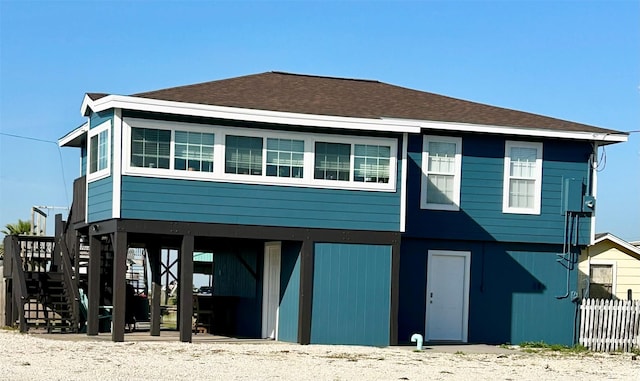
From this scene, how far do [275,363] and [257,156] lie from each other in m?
5.56

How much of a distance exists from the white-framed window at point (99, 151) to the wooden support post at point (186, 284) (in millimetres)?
2177

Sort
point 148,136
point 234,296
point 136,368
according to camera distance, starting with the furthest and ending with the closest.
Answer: point 234,296 → point 148,136 → point 136,368

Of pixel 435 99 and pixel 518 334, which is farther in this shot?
pixel 435 99

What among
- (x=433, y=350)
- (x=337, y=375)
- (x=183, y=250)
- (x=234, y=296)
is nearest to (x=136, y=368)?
(x=337, y=375)

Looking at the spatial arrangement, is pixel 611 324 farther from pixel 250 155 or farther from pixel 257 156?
pixel 250 155

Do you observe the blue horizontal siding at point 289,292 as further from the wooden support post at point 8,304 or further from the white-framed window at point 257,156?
the wooden support post at point 8,304

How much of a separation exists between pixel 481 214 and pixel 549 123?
2889 mm

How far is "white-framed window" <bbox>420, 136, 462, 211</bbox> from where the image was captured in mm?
24719

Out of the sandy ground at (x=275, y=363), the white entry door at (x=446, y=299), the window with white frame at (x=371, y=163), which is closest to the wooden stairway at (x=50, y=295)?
the sandy ground at (x=275, y=363)

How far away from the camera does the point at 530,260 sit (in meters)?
25.4

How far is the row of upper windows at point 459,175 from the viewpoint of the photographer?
24.8 m

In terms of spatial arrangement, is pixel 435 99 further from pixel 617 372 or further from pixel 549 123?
pixel 617 372

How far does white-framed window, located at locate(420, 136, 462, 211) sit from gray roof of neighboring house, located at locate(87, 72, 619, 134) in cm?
61

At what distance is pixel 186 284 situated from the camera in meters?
21.6
